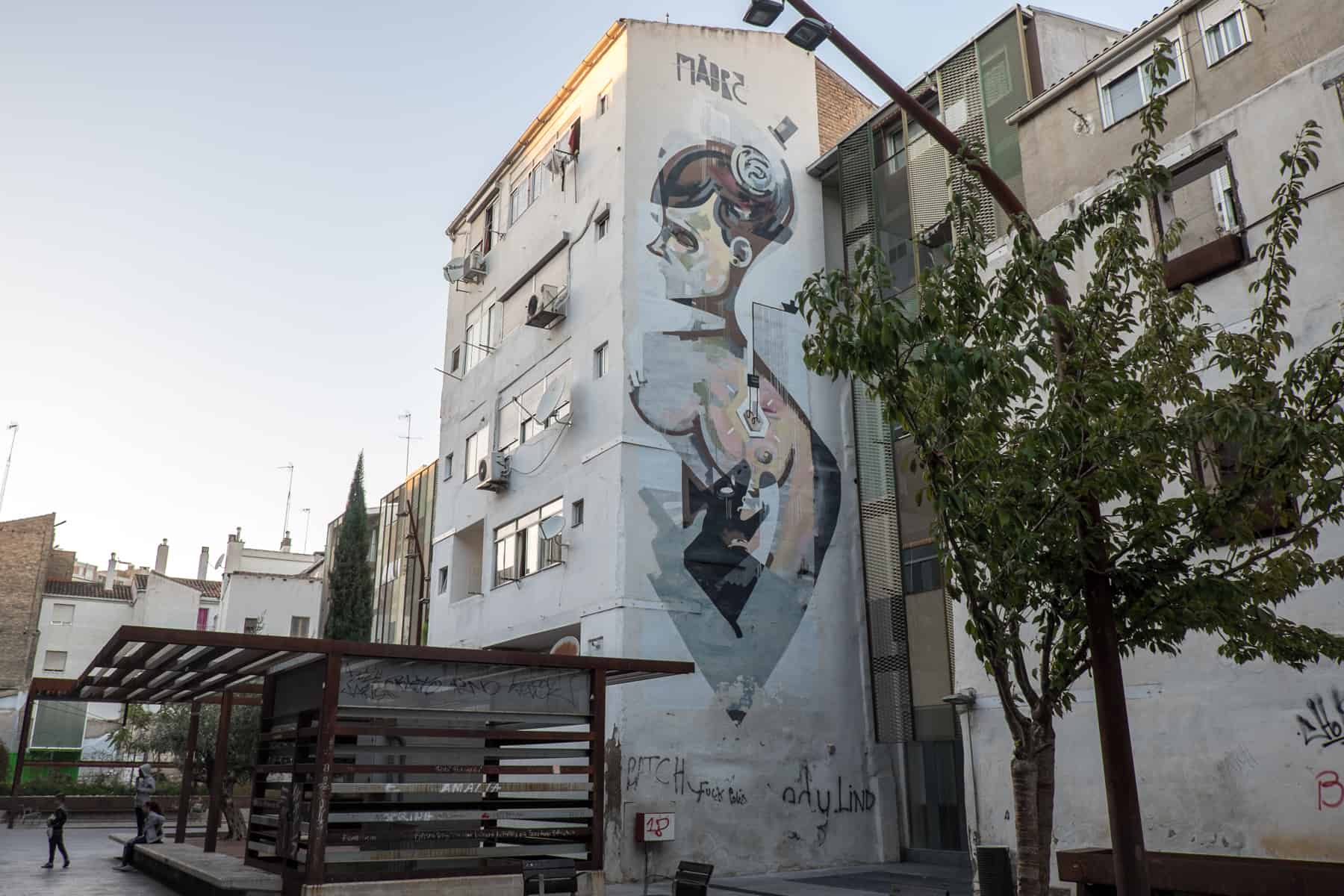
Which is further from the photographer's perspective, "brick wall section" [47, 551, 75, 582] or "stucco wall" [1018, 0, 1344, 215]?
"brick wall section" [47, 551, 75, 582]

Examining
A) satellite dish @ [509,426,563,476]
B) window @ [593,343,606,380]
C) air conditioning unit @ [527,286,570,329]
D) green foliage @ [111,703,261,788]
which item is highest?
air conditioning unit @ [527,286,570,329]

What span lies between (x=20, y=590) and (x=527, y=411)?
3371cm

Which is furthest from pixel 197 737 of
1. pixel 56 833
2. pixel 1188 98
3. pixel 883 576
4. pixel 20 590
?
pixel 20 590

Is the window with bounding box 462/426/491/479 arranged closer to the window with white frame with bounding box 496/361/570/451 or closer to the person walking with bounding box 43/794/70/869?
the window with white frame with bounding box 496/361/570/451

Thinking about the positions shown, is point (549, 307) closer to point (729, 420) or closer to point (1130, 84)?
point (729, 420)

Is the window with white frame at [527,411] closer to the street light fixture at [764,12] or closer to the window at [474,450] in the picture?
the window at [474,450]

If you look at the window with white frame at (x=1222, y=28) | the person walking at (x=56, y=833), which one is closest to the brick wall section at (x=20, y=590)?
the person walking at (x=56, y=833)

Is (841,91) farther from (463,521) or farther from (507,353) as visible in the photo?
(463,521)

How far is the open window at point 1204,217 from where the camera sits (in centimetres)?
1337

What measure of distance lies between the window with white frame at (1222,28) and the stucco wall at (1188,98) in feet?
0.24

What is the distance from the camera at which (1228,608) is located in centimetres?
778

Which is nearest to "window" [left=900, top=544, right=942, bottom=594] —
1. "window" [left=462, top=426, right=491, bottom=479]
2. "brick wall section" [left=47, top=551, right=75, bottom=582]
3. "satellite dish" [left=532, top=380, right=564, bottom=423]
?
"satellite dish" [left=532, top=380, right=564, bottom=423]

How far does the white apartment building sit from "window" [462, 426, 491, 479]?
0.61 ft

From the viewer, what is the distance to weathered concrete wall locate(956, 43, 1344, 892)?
37.6ft
